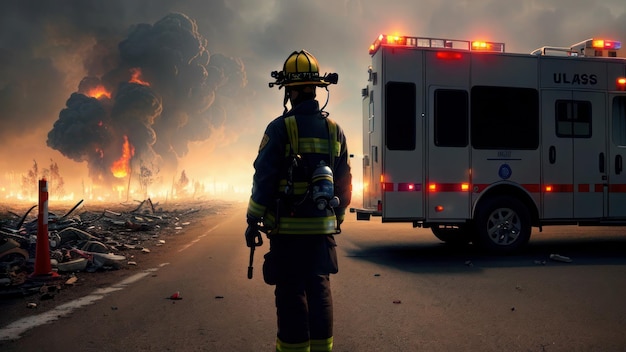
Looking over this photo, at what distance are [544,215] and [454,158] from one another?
202 centimetres

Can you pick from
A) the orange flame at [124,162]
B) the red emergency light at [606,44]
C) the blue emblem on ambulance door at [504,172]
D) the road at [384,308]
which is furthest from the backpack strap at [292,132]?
the orange flame at [124,162]

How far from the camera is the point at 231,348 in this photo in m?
3.90

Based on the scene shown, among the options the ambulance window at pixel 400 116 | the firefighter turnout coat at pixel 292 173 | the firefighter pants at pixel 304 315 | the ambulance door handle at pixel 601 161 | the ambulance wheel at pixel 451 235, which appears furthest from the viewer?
the ambulance wheel at pixel 451 235

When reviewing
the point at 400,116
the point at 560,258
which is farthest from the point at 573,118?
the point at 400,116

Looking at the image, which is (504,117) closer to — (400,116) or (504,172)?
(504,172)

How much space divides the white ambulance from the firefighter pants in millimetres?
5665

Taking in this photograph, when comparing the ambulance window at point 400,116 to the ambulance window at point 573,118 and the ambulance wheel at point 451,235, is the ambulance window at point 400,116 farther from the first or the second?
the ambulance window at point 573,118

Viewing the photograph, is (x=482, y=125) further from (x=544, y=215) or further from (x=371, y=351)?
(x=371, y=351)

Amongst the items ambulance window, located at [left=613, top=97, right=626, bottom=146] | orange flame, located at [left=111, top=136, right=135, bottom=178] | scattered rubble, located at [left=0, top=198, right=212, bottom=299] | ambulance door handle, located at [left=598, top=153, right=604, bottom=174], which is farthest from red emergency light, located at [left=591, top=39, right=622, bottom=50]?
orange flame, located at [left=111, top=136, right=135, bottom=178]

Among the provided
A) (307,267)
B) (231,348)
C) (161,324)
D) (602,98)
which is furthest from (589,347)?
(602,98)

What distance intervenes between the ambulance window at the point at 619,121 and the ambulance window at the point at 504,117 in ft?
5.77

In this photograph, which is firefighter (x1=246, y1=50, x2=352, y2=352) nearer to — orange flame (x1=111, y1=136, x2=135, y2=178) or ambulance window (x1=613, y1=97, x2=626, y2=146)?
ambulance window (x1=613, y1=97, x2=626, y2=146)

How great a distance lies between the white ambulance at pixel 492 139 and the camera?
28.7 feet

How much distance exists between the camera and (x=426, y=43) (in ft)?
29.3
